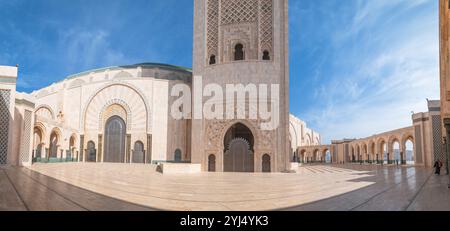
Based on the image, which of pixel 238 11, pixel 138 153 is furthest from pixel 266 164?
pixel 138 153

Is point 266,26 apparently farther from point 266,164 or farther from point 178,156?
point 178,156

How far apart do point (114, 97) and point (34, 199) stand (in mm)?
15138

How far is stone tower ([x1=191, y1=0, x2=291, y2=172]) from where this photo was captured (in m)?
11.2

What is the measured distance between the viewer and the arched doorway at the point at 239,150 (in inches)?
449

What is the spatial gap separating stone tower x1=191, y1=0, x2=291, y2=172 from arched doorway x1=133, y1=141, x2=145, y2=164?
18.4ft

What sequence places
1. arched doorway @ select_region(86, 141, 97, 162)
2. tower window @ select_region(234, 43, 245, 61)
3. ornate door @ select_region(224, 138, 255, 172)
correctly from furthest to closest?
arched doorway @ select_region(86, 141, 97, 162) → tower window @ select_region(234, 43, 245, 61) → ornate door @ select_region(224, 138, 255, 172)

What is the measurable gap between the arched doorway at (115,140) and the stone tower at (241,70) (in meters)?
6.81

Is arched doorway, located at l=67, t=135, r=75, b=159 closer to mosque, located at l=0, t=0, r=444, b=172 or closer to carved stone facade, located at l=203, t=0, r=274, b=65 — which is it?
mosque, located at l=0, t=0, r=444, b=172

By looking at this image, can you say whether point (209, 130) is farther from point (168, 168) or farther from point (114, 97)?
point (114, 97)

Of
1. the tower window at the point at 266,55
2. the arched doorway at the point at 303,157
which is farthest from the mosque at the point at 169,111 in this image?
the arched doorway at the point at 303,157

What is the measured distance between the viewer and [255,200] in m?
3.33

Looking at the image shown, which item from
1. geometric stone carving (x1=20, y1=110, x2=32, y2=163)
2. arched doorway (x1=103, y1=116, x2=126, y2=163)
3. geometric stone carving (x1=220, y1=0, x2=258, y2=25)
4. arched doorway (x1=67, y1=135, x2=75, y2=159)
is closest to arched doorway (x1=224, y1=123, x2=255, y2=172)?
geometric stone carving (x1=220, y1=0, x2=258, y2=25)

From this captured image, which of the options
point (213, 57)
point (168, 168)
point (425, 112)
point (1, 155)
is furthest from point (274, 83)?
point (1, 155)

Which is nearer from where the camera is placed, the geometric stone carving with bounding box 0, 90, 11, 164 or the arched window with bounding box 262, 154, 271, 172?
the geometric stone carving with bounding box 0, 90, 11, 164
